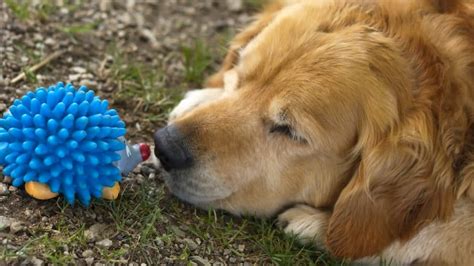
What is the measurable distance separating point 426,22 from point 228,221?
1.49m

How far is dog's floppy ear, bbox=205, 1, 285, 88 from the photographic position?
4.34 m

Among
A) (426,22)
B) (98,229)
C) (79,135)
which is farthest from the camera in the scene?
(426,22)

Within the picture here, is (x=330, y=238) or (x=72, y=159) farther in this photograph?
(x=330, y=238)

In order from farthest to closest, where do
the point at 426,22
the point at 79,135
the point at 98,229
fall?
1. the point at 426,22
2. the point at 98,229
3. the point at 79,135

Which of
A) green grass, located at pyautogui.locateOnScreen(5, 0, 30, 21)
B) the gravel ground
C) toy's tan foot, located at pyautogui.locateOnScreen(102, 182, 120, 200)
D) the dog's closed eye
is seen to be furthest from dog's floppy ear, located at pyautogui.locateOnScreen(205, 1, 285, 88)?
green grass, located at pyautogui.locateOnScreen(5, 0, 30, 21)

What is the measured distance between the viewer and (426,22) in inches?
145

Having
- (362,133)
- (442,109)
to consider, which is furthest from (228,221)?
(442,109)

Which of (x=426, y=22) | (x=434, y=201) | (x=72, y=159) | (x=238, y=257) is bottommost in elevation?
(x=238, y=257)

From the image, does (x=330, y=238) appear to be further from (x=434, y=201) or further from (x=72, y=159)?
(x=72, y=159)

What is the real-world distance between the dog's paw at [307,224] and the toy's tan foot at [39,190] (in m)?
1.25

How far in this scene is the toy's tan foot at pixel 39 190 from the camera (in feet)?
10.9

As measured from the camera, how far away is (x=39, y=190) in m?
3.34

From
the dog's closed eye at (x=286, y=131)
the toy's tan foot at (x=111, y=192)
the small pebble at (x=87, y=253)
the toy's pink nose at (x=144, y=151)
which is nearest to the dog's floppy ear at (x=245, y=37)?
the dog's closed eye at (x=286, y=131)

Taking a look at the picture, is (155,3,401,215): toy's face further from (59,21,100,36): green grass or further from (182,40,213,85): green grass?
(59,21,100,36): green grass
